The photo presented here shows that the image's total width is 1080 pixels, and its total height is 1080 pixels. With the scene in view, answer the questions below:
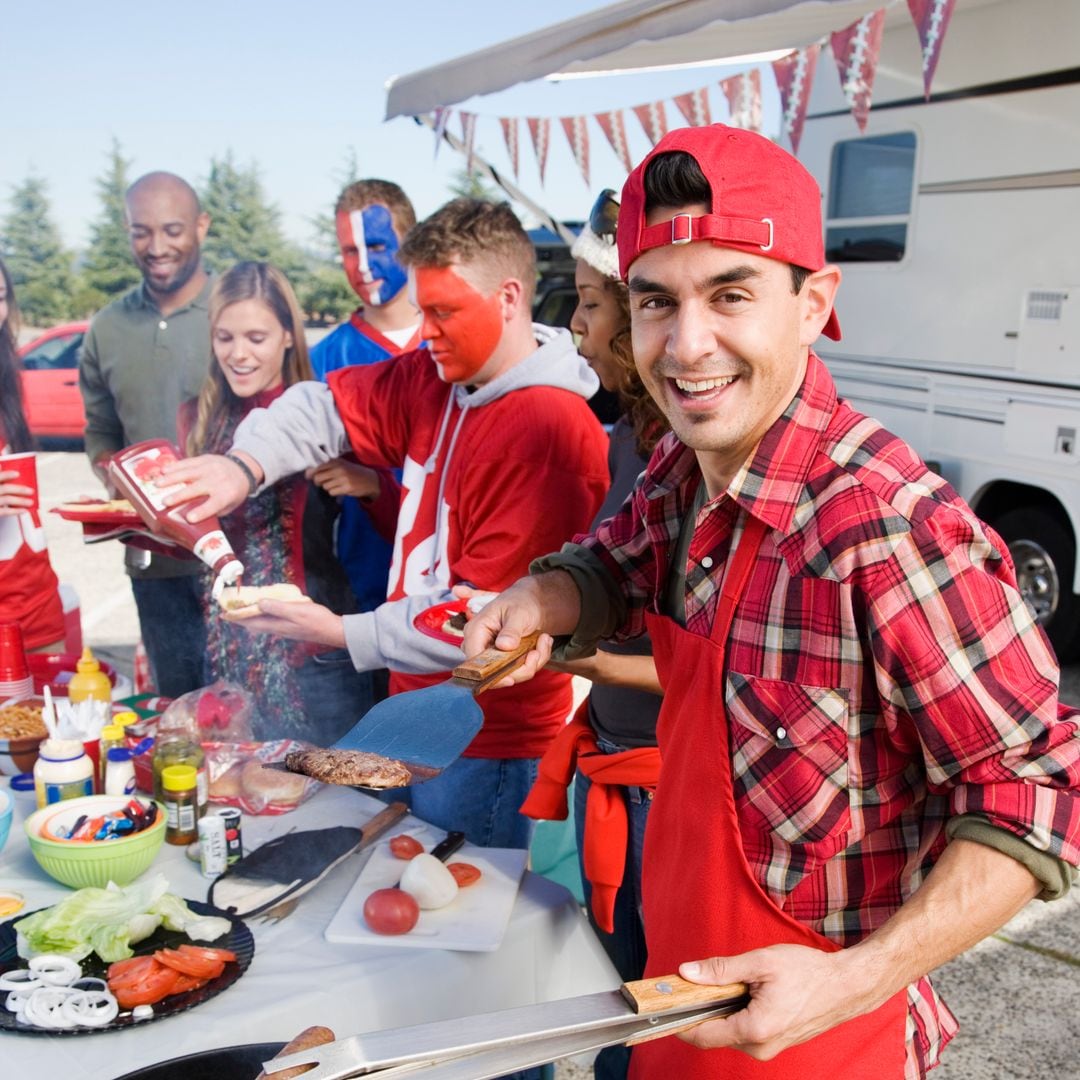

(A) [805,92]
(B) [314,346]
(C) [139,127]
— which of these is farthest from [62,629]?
(A) [805,92]

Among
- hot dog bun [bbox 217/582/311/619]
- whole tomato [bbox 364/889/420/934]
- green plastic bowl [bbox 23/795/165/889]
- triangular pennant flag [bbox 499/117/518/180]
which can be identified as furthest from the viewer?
triangular pennant flag [bbox 499/117/518/180]

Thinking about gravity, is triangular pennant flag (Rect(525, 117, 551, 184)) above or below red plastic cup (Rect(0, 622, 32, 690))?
above

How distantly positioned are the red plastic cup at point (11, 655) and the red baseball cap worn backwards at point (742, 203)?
84.5 inches

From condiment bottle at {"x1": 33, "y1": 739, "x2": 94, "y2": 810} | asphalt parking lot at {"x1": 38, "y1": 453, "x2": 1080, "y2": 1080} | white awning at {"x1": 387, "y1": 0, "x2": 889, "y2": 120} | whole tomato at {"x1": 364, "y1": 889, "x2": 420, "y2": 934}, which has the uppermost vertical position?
white awning at {"x1": 387, "y1": 0, "x2": 889, "y2": 120}

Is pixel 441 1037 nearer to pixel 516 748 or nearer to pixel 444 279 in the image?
pixel 516 748

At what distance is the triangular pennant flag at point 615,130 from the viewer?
6.02 m

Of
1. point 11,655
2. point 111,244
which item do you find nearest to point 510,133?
point 111,244

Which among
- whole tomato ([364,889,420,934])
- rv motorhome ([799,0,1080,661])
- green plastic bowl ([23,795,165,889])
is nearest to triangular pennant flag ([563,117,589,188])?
rv motorhome ([799,0,1080,661])

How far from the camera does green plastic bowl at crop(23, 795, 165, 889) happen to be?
1863mm

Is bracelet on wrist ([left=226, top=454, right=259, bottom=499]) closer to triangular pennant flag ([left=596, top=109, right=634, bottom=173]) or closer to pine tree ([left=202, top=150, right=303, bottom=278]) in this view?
pine tree ([left=202, top=150, right=303, bottom=278])

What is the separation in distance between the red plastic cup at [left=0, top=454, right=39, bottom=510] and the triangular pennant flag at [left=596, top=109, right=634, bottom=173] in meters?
4.08

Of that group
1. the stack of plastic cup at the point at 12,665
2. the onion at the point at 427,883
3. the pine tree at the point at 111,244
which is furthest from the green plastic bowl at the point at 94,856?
the pine tree at the point at 111,244

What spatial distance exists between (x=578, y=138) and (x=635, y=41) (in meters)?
1.82

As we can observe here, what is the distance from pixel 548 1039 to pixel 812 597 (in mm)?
546
